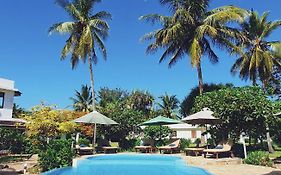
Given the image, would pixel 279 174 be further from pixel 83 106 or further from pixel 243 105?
pixel 83 106

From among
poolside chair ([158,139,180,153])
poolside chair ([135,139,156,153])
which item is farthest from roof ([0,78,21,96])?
poolside chair ([158,139,180,153])

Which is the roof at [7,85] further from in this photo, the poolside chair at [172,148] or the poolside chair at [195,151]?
the poolside chair at [195,151]

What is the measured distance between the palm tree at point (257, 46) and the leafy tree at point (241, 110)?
10.4m

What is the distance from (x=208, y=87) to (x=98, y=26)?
1192 cm

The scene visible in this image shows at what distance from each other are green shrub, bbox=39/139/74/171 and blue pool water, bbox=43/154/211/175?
1.38 feet

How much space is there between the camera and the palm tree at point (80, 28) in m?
27.8

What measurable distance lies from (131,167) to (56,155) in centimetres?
414

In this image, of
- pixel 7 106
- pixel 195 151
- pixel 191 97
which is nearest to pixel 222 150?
pixel 195 151

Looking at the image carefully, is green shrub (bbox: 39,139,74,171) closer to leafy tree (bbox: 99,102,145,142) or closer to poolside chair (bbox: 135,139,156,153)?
poolside chair (bbox: 135,139,156,153)

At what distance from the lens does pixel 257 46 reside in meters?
27.7

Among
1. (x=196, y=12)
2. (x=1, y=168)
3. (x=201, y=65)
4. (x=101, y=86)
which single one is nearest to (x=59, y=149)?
(x=1, y=168)

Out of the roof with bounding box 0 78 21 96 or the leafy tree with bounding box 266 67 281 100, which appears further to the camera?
the leafy tree with bounding box 266 67 281 100

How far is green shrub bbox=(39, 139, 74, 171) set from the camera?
13.6m

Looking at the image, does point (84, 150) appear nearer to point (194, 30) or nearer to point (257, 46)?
point (194, 30)
